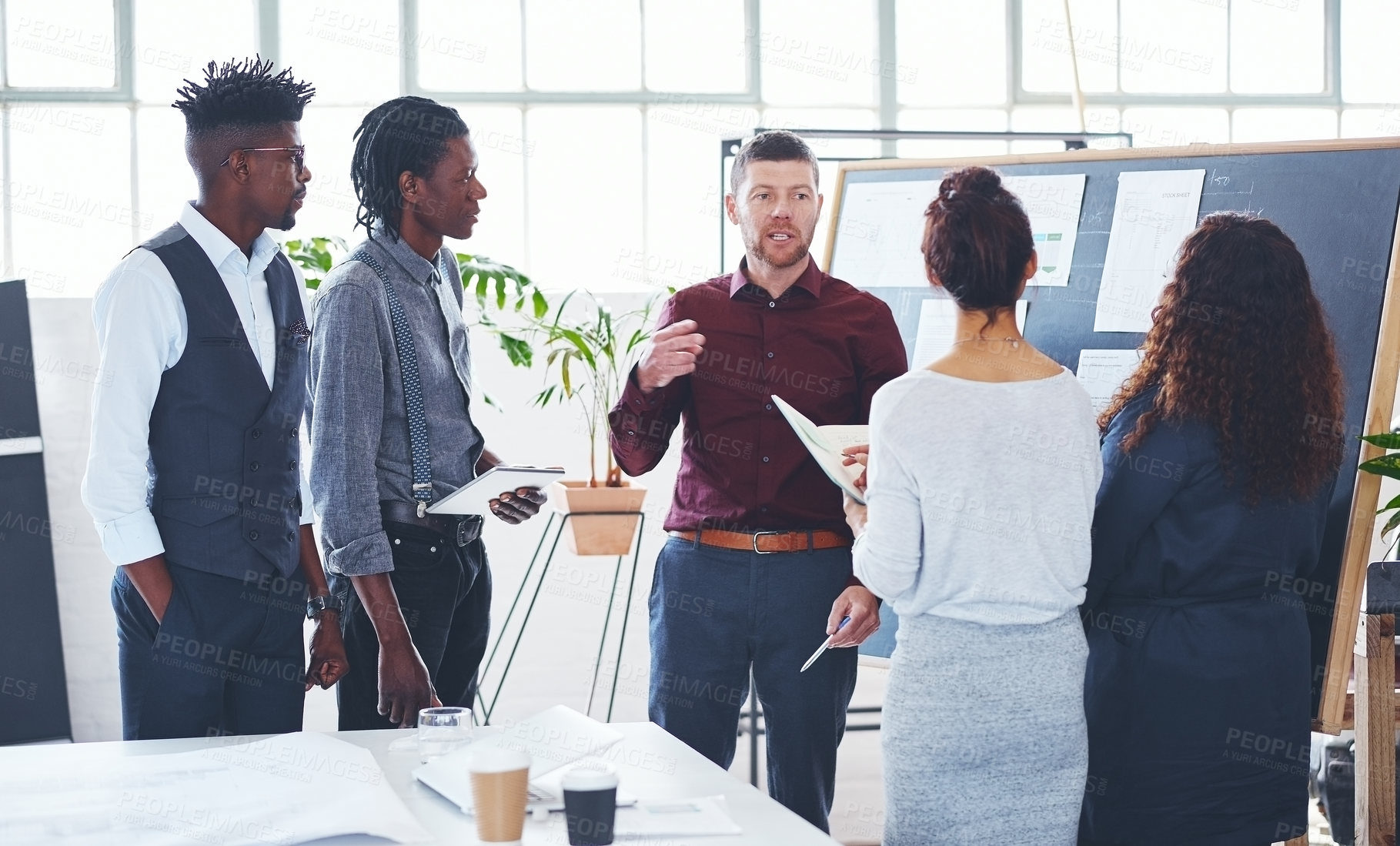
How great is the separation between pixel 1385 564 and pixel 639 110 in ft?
10.3

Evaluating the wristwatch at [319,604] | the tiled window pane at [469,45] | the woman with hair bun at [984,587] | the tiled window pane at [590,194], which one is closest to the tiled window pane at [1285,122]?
the tiled window pane at [590,194]

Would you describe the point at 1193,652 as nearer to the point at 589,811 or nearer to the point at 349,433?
the point at 589,811

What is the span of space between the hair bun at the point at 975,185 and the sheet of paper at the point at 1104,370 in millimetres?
935

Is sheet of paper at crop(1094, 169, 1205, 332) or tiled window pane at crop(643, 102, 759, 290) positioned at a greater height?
tiled window pane at crop(643, 102, 759, 290)

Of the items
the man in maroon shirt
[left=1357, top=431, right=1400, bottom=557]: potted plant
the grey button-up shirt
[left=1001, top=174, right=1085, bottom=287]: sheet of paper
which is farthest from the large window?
[left=1357, top=431, right=1400, bottom=557]: potted plant

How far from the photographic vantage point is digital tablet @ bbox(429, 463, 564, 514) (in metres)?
1.92

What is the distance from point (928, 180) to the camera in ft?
9.95

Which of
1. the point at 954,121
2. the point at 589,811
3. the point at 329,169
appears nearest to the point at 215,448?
the point at 589,811

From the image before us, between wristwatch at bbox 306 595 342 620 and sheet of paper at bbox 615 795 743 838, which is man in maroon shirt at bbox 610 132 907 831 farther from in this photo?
sheet of paper at bbox 615 795 743 838

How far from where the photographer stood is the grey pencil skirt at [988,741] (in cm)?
158

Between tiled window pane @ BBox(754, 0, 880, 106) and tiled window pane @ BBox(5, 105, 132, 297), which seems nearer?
tiled window pane @ BBox(5, 105, 132, 297)

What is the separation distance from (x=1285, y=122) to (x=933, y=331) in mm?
2751

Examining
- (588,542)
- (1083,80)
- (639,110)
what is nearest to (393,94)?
(639,110)

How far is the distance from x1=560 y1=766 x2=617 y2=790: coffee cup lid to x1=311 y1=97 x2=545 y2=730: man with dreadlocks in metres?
A: 0.73
